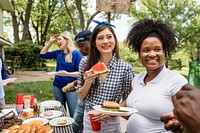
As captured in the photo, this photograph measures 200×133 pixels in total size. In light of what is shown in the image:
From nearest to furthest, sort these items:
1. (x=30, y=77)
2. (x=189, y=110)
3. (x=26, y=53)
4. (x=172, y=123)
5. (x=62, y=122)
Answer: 1. (x=189, y=110)
2. (x=172, y=123)
3. (x=62, y=122)
4. (x=30, y=77)
5. (x=26, y=53)

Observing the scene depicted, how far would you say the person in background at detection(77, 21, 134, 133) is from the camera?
229 centimetres

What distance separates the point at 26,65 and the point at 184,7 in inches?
743

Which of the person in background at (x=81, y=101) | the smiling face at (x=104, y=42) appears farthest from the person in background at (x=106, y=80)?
the person in background at (x=81, y=101)

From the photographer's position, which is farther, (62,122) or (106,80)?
(62,122)

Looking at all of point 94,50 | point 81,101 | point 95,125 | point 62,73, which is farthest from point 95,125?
point 62,73

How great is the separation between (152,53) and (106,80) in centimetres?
71

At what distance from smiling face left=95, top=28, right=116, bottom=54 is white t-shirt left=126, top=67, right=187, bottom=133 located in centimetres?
70

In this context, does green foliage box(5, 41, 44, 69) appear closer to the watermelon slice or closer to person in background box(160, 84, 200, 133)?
the watermelon slice

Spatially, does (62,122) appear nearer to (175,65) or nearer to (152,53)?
(152,53)

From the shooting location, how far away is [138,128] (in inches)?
69.4

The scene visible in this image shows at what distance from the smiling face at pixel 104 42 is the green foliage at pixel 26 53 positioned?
19873 mm

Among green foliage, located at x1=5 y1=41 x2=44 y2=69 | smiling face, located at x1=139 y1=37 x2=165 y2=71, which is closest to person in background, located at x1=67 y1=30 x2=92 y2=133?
smiling face, located at x1=139 y1=37 x2=165 y2=71

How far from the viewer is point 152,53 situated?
178 centimetres

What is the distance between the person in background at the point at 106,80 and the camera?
2.29m
